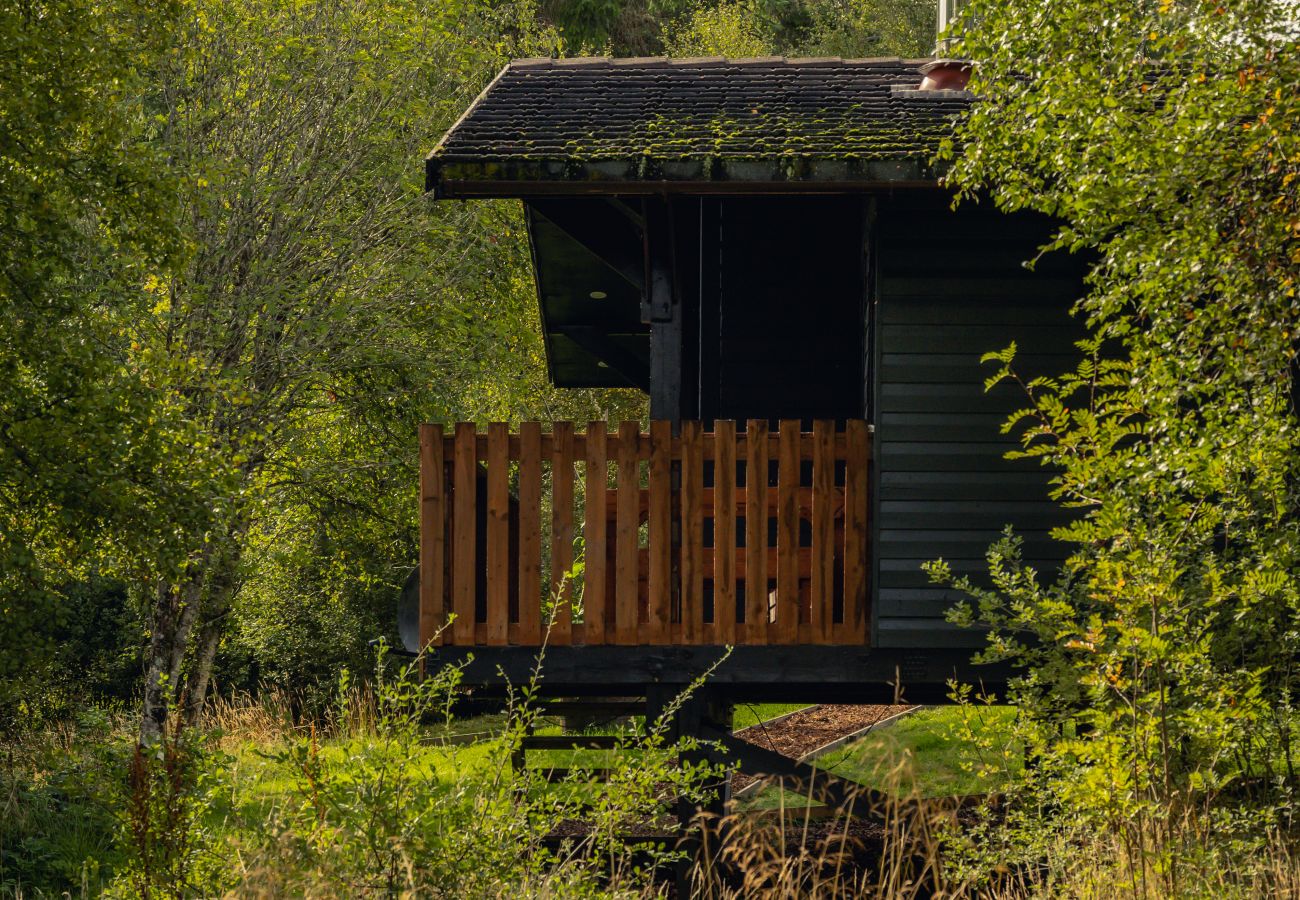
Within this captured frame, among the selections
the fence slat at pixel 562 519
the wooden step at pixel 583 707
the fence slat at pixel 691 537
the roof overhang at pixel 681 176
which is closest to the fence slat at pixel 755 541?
the fence slat at pixel 691 537

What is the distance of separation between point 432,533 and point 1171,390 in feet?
12.9

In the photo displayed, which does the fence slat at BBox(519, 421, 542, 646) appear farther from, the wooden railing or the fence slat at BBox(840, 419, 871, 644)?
the fence slat at BBox(840, 419, 871, 644)

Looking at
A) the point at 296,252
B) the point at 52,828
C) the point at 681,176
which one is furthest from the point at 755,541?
the point at 296,252

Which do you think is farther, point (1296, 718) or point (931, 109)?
point (931, 109)

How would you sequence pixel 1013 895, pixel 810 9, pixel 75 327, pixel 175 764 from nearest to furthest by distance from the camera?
pixel 175 764 < pixel 1013 895 < pixel 75 327 < pixel 810 9

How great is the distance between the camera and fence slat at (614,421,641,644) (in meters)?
8.41

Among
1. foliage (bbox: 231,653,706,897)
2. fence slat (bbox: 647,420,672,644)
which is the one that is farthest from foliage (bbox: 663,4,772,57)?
foliage (bbox: 231,653,706,897)

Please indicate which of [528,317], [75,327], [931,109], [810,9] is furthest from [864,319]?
[810,9]

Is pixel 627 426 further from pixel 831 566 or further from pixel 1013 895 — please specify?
pixel 1013 895

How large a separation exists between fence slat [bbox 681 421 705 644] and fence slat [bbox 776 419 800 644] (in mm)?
424

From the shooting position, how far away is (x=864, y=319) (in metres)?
10.5

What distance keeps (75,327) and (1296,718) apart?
7825 millimetres

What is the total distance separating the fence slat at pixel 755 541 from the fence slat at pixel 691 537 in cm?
25

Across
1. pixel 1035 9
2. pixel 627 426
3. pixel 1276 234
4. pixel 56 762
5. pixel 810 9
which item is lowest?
pixel 56 762
